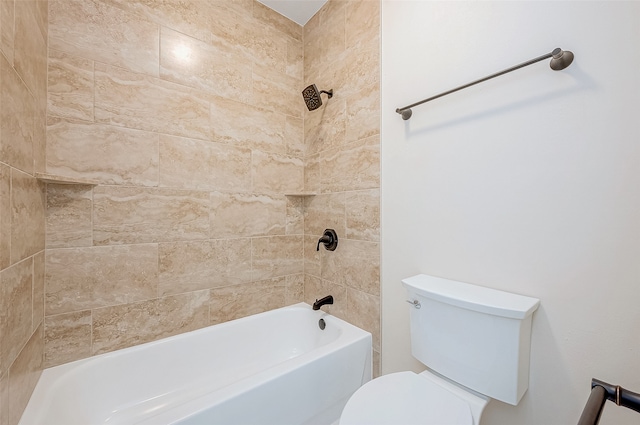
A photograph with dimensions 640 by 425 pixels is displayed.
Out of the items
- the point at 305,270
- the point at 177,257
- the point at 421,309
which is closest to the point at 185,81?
the point at 177,257

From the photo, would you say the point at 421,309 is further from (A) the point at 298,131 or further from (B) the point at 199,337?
(A) the point at 298,131

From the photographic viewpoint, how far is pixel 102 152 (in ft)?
4.24

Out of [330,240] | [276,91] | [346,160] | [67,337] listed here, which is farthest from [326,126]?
[67,337]

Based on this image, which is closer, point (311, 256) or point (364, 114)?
point (364, 114)

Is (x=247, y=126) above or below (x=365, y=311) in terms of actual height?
above

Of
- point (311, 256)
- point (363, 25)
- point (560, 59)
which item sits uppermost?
point (363, 25)

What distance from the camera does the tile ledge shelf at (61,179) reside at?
1.06 metres

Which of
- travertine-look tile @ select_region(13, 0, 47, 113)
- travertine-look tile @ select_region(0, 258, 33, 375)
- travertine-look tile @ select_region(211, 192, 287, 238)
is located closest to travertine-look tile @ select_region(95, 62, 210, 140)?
travertine-look tile @ select_region(13, 0, 47, 113)

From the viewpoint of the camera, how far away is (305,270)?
6.62 ft

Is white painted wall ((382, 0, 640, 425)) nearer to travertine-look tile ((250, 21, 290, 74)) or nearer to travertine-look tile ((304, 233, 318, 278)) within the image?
travertine-look tile ((304, 233, 318, 278))

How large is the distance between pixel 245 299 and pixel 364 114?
1.39 metres

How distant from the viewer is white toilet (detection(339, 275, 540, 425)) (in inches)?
33.8

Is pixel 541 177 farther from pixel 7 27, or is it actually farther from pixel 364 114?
pixel 7 27

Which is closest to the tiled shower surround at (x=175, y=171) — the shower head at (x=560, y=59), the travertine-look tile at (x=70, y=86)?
the travertine-look tile at (x=70, y=86)
